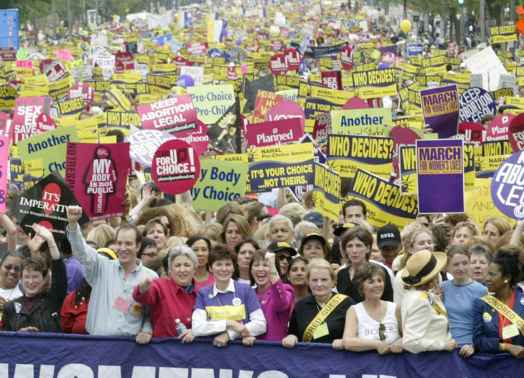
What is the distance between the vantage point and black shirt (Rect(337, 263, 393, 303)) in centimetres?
1030

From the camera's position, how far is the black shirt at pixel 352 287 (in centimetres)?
1030

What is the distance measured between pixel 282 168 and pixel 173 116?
3.75 m

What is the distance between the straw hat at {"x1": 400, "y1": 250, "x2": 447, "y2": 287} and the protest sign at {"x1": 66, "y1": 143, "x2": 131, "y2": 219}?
14.7 feet

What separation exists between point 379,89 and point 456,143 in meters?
11.6

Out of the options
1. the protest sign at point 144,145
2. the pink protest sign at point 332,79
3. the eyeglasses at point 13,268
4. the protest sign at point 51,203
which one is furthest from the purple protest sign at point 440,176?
the pink protest sign at point 332,79

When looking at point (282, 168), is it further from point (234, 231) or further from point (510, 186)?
point (510, 186)

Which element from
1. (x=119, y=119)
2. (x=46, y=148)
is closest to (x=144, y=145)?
(x=46, y=148)

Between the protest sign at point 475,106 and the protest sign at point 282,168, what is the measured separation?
620cm

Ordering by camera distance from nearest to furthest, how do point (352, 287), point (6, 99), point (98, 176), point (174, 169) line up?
1. point (352, 287)
2. point (98, 176)
3. point (174, 169)
4. point (6, 99)

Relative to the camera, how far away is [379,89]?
2572 cm

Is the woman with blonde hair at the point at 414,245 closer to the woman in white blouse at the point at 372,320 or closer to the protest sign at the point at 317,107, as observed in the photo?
the woman in white blouse at the point at 372,320

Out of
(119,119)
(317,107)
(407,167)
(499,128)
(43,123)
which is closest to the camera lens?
(407,167)

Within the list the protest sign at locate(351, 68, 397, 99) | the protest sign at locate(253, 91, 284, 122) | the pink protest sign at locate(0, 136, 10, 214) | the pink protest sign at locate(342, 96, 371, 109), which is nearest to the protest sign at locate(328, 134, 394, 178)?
the pink protest sign at locate(0, 136, 10, 214)

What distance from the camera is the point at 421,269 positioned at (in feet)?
31.0
